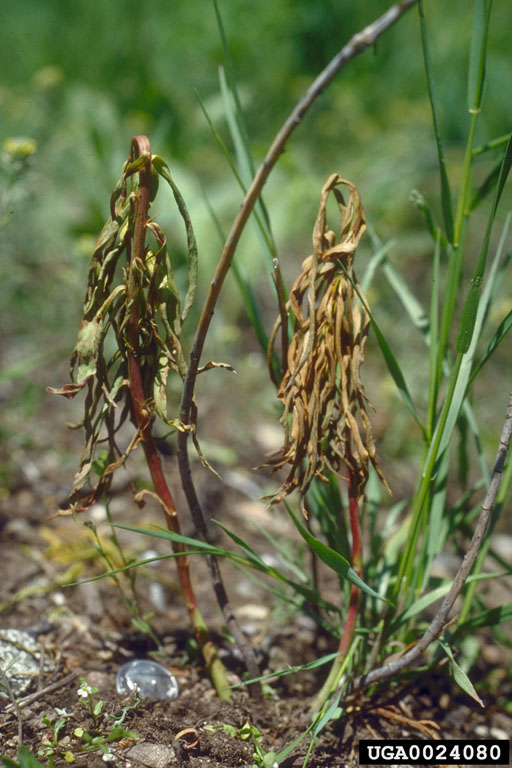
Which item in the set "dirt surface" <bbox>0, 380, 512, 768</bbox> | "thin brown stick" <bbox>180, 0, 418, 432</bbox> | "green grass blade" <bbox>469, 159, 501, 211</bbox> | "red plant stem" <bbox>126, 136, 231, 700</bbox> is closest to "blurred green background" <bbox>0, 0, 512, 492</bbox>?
"dirt surface" <bbox>0, 380, 512, 768</bbox>

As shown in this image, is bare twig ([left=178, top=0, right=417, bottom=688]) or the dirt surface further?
the dirt surface

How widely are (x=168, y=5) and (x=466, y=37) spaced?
1.84 meters

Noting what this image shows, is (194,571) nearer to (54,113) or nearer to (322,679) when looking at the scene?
(322,679)

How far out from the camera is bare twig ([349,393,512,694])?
0.89 meters

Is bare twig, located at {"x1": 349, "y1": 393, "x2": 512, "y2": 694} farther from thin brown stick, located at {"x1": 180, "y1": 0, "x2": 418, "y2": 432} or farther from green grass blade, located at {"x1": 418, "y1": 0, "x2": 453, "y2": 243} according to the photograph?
thin brown stick, located at {"x1": 180, "y1": 0, "x2": 418, "y2": 432}

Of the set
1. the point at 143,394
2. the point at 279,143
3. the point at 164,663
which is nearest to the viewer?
the point at 279,143

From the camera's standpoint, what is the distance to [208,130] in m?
3.47

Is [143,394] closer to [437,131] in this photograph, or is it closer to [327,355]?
[327,355]

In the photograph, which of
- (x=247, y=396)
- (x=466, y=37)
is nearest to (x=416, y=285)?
(x=247, y=396)

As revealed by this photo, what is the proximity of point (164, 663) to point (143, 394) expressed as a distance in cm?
53

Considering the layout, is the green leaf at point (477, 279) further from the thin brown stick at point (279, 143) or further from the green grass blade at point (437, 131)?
the thin brown stick at point (279, 143)

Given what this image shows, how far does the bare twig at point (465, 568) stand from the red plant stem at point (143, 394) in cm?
27

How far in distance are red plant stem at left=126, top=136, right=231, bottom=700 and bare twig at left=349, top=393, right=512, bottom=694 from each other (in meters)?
0.27

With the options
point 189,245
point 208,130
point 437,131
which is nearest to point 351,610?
point 189,245
